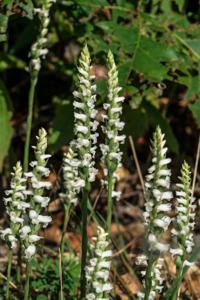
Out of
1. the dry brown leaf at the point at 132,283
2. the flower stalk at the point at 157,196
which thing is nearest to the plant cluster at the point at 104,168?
the flower stalk at the point at 157,196

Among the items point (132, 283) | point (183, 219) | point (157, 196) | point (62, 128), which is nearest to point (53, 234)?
point (62, 128)

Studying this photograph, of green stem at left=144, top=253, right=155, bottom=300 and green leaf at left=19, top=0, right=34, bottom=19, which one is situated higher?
green leaf at left=19, top=0, right=34, bottom=19

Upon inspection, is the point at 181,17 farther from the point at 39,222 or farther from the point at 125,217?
the point at 39,222

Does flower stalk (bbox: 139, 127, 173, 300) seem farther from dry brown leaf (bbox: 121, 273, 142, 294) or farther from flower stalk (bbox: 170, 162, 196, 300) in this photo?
dry brown leaf (bbox: 121, 273, 142, 294)

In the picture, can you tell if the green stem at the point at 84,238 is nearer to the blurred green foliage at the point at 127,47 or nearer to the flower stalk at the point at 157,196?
the flower stalk at the point at 157,196

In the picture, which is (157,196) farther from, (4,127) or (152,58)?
(4,127)

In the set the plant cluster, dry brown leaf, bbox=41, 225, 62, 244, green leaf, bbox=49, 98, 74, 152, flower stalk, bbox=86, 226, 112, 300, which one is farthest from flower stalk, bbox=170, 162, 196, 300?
dry brown leaf, bbox=41, 225, 62, 244

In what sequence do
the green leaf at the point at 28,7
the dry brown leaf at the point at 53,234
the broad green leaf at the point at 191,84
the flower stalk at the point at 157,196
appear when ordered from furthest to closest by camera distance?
1. the dry brown leaf at the point at 53,234
2. the broad green leaf at the point at 191,84
3. the green leaf at the point at 28,7
4. the flower stalk at the point at 157,196

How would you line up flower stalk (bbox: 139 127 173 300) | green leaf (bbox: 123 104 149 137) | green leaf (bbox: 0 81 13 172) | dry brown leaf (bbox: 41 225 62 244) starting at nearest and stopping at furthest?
1. flower stalk (bbox: 139 127 173 300)
2. green leaf (bbox: 0 81 13 172)
3. green leaf (bbox: 123 104 149 137)
4. dry brown leaf (bbox: 41 225 62 244)
